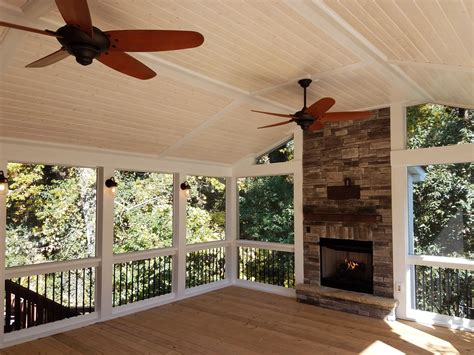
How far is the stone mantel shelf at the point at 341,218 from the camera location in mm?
5328

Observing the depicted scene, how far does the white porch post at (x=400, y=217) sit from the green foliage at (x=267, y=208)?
6.27ft

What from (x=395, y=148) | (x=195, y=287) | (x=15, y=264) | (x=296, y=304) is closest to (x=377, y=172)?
(x=395, y=148)

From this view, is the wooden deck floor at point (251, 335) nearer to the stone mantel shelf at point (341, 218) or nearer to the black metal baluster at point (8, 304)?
the black metal baluster at point (8, 304)

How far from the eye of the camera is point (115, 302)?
570 centimetres

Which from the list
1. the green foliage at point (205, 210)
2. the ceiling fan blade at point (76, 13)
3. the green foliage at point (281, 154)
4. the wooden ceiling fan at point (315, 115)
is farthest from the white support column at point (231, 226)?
the ceiling fan blade at point (76, 13)

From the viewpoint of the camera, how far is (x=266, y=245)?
22.4 ft

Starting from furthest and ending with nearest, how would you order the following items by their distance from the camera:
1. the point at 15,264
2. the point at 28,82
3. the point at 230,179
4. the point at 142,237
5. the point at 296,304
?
the point at 230,179 < the point at 142,237 < the point at 296,304 < the point at 15,264 < the point at 28,82

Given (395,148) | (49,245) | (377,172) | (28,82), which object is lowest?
(49,245)

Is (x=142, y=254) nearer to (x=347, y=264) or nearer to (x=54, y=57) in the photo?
(x=347, y=264)

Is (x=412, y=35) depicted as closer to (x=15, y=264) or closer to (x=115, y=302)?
(x=15, y=264)

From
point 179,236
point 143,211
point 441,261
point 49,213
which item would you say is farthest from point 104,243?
point 441,261

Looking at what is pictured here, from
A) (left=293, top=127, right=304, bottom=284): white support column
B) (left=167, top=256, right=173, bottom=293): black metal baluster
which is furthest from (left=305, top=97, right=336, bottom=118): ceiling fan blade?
(left=167, top=256, right=173, bottom=293): black metal baluster

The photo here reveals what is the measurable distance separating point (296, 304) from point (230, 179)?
9.62 feet

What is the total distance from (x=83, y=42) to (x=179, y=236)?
484 cm
